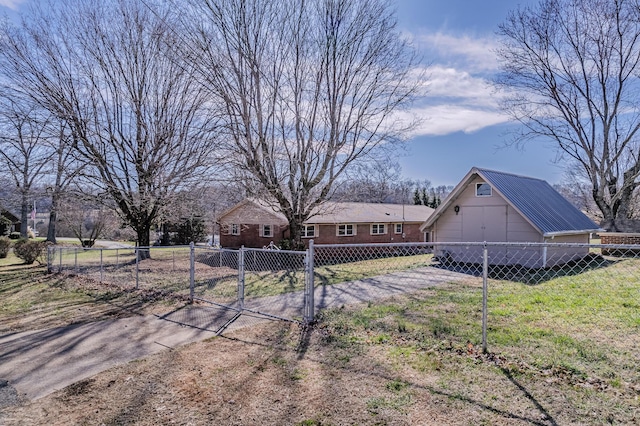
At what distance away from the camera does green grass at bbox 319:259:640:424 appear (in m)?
3.46

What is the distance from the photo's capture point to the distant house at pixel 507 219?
14.1 m

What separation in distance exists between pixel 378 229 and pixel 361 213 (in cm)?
158

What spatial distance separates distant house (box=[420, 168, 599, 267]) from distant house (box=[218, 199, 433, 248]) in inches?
217

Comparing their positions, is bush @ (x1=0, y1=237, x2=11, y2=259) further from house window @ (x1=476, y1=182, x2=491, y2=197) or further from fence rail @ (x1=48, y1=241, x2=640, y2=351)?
house window @ (x1=476, y1=182, x2=491, y2=197)

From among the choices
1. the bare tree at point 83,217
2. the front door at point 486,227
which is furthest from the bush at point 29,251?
the front door at point 486,227

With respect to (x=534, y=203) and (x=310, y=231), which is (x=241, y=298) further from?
(x=310, y=231)

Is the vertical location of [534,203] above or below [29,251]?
above

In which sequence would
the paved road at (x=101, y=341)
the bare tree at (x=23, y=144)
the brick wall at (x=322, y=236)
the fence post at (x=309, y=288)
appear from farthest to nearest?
the brick wall at (x=322, y=236) < the bare tree at (x=23, y=144) < the fence post at (x=309, y=288) < the paved road at (x=101, y=341)

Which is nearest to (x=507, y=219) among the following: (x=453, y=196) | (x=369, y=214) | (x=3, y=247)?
(x=453, y=196)

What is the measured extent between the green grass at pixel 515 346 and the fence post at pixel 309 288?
28 cm

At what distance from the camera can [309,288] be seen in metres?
5.75

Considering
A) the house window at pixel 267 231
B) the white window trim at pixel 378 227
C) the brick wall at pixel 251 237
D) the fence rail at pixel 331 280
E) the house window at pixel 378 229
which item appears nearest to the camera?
the fence rail at pixel 331 280

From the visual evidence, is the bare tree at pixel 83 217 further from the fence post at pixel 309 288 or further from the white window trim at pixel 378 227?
the white window trim at pixel 378 227

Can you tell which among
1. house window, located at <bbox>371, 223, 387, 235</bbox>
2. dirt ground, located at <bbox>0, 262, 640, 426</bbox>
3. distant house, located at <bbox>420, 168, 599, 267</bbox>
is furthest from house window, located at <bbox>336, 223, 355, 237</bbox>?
dirt ground, located at <bbox>0, 262, 640, 426</bbox>
